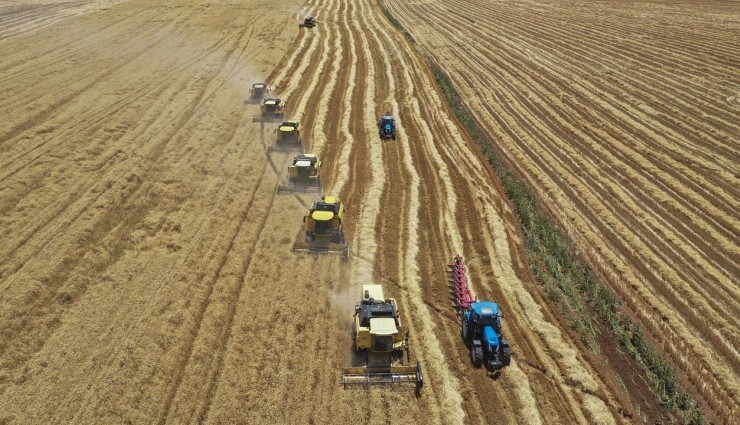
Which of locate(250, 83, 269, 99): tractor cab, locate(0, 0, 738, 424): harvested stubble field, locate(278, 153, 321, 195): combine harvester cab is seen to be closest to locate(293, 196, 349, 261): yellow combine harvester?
locate(0, 0, 738, 424): harvested stubble field

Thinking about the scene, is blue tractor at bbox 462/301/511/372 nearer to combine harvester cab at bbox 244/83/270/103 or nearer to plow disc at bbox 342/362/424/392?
plow disc at bbox 342/362/424/392

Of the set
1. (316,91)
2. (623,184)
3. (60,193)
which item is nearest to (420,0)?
(316,91)

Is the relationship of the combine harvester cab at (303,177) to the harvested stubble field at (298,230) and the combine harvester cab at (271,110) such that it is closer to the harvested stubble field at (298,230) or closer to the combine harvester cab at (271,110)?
the harvested stubble field at (298,230)

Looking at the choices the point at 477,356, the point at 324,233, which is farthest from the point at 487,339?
the point at 324,233

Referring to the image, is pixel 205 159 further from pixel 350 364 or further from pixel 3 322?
pixel 350 364

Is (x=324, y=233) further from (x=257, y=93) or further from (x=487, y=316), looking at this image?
(x=257, y=93)

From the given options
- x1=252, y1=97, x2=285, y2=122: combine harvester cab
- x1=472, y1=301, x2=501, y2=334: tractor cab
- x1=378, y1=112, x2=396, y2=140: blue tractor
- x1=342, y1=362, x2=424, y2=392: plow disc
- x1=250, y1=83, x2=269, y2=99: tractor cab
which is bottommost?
x1=342, y1=362, x2=424, y2=392: plow disc
